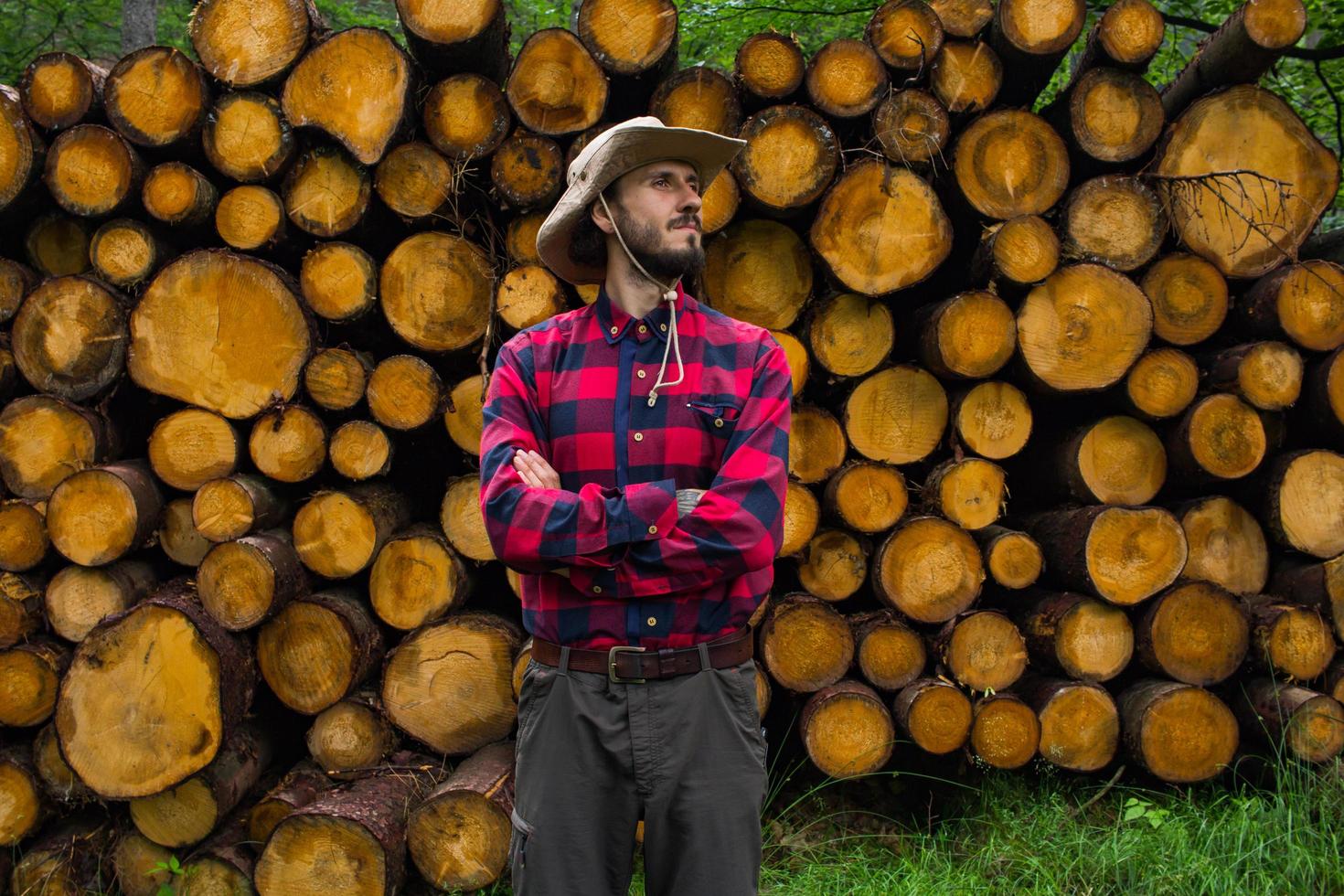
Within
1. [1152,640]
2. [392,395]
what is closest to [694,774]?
[392,395]

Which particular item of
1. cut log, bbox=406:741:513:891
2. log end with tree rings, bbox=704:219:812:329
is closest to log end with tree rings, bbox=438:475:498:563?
cut log, bbox=406:741:513:891

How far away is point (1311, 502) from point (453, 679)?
10.4 ft

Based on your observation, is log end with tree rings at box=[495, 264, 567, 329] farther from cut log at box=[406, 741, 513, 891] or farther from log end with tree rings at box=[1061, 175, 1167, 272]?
log end with tree rings at box=[1061, 175, 1167, 272]

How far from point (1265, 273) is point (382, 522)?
11.1 ft

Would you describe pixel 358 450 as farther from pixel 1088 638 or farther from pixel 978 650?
pixel 1088 638

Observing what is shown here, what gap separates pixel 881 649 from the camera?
3.67m

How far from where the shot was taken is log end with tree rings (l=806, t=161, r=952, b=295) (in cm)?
355

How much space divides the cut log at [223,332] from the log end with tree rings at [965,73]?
2.46 meters

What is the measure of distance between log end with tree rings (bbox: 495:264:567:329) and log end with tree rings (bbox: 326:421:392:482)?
2.05 ft

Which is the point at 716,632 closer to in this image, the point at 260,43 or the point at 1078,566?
the point at 1078,566

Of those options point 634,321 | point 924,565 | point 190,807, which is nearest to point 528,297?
point 634,321

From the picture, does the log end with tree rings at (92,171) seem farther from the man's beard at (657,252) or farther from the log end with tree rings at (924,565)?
the log end with tree rings at (924,565)

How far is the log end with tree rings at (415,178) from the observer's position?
362 cm

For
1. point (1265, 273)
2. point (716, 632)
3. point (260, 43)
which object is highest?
point (260, 43)
